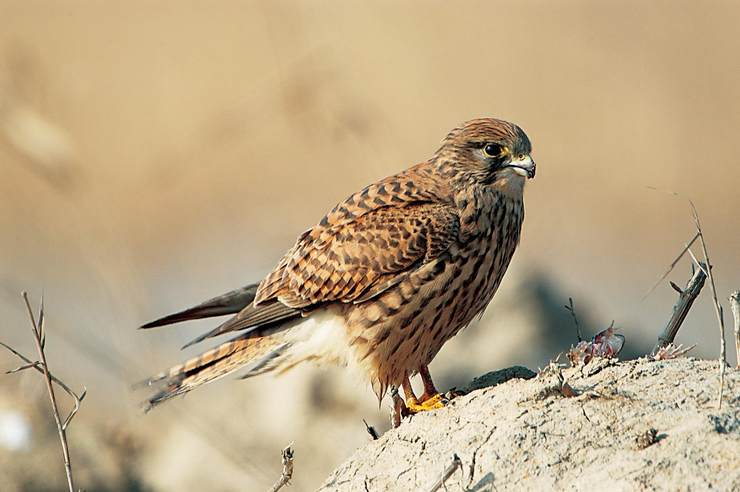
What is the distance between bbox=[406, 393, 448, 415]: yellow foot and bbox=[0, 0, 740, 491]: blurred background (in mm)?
944

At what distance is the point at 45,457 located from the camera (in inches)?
257

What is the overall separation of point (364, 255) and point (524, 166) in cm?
77

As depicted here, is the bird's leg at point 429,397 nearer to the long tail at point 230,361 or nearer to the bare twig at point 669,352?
the long tail at point 230,361

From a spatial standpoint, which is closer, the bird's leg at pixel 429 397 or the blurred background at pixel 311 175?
the bird's leg at pixel 429 397

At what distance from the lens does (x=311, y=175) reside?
13188 millimetres

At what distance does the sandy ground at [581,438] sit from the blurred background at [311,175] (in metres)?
0.65

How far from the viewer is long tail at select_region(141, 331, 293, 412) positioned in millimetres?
5598

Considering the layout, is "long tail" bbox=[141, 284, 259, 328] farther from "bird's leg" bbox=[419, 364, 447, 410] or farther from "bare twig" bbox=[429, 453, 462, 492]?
"bare twig" bbox=[429, 453, 462, 492]

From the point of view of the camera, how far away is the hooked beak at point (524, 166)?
556 centimetres

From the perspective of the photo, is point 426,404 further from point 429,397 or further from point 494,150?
point 494,150

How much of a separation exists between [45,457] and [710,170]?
829 centimetres

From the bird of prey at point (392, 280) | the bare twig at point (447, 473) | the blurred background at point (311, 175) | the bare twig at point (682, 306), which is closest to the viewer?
the bare twig at point (447, 473)

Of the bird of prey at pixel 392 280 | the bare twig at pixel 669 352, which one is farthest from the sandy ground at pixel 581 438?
the bird of prey at pixel 392 280

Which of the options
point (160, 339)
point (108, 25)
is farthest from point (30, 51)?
point (108, 25)
